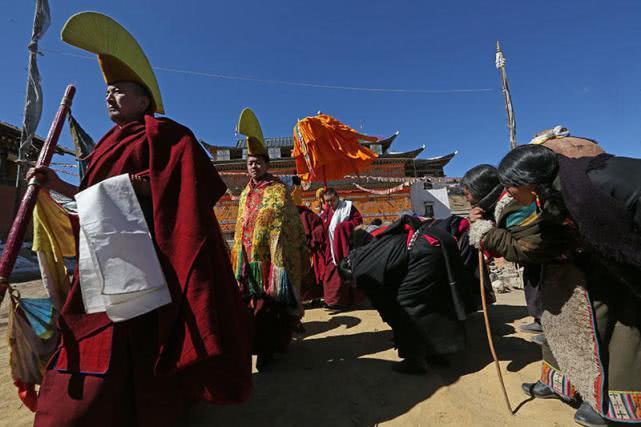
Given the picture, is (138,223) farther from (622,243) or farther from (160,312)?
(622,243)

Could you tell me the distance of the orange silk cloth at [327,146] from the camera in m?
4.32

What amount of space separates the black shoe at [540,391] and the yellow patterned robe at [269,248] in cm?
161

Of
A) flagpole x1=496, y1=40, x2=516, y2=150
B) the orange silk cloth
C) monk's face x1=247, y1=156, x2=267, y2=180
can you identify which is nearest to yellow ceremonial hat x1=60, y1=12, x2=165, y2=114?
monk's face x1=247, y1=156, x2=267, y2=180

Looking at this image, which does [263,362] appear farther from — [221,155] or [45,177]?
[221,155]

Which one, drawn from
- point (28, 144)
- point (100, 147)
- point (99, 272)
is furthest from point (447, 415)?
point (28, 144)

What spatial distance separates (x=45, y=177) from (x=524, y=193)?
2332 millimetres

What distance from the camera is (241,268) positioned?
2395mm

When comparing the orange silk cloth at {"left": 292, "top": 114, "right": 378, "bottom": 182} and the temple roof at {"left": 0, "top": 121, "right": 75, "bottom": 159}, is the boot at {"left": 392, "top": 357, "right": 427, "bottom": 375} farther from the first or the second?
the temple roof at {"left": 0, "top": 121, "right": 75, "bottom": 159}

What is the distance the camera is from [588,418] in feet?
4.91

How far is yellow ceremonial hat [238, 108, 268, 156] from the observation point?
2.59 meters

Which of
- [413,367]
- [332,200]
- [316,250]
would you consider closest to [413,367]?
[413,367]

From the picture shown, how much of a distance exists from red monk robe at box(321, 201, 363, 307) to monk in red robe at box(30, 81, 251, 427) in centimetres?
321

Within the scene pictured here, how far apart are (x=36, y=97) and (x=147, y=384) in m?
5.44

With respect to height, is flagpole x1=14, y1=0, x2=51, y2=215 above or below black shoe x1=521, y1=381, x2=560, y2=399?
above
